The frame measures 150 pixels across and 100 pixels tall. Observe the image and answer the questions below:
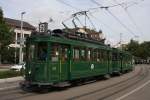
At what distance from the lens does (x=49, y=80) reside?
19.7 metres

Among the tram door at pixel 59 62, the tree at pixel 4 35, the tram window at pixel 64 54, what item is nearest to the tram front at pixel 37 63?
the tram door at pixel 59 62

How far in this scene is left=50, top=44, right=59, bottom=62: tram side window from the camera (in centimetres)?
2011

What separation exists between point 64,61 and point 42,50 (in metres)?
1.89

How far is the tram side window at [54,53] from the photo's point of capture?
2011 centimetres

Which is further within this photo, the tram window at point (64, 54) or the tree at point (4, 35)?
the tree at point (4, 35)

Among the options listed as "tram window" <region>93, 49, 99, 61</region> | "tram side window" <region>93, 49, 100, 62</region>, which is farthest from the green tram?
"tram side window" <region>93, 49, 100, 62</region>

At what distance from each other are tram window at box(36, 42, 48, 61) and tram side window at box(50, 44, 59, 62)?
0.38 m

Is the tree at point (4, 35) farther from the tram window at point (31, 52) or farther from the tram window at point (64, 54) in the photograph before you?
the tram window at point (31, 52)

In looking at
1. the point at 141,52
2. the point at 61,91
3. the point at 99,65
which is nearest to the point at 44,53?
the point at 61,91

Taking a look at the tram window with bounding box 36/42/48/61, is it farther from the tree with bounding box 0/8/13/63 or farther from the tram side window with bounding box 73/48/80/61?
the tree with bounding box 0/8/13/63

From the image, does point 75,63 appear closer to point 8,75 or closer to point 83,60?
point 83,60

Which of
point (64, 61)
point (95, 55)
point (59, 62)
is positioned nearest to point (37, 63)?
point (59, 62)

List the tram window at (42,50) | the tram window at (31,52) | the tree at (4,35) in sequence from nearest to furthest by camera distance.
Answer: the tram window at (42,50) < the tram window at (31,52) < the tree at (4,35)

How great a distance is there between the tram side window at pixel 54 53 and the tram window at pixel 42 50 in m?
0.38
